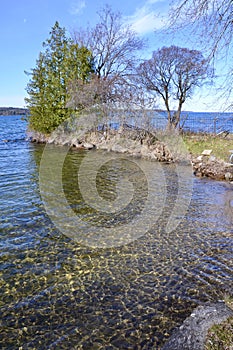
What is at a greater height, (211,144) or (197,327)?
(211,144)

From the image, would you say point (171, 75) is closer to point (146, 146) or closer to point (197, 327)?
point (146, 146)

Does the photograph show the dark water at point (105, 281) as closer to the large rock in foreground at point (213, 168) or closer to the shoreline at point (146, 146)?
the large rock in foreground at point (213, 168)

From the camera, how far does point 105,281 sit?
439cm

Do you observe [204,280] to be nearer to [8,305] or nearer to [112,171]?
[8,305]

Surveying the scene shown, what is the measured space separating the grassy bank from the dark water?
6641 millimetres

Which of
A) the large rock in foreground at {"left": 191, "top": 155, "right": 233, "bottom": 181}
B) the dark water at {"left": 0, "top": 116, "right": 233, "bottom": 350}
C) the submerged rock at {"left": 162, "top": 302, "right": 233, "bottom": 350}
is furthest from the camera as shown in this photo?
the large rock in foreground at {"left": 191, "top": 155, "right": 233, "bottom": 181}

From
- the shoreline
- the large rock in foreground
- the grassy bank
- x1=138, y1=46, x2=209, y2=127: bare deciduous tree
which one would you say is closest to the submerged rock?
the shoreline

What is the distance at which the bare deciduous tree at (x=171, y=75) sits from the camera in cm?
1870

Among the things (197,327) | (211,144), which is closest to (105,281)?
(197,327)

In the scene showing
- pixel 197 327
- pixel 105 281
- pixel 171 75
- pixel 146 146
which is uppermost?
pixel 171 75

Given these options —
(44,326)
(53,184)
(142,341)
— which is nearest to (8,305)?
(44,326)

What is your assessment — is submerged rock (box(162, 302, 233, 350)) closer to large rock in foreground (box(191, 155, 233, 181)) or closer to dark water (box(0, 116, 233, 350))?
dark water (box(0, 116, 233, 350))

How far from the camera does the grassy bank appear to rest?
13319mm

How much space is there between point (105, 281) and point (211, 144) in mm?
13079
